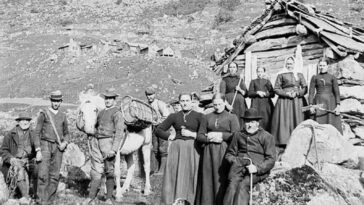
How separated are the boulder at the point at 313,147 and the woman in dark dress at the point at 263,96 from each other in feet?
3.71

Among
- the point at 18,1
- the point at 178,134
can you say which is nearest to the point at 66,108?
the point at 178,134

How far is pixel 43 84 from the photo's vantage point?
32.7m

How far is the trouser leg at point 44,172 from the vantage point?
7.40m

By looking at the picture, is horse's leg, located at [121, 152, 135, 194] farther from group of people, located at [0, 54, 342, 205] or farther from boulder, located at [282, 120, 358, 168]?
boulder, located at [282, 120, 358, 168]

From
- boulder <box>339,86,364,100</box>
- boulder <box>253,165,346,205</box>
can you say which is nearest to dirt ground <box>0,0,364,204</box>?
boulder <box>253,165,346,205</box>

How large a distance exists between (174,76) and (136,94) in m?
3.56

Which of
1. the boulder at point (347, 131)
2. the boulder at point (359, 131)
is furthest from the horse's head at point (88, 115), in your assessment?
the boulder at point (359, 131)

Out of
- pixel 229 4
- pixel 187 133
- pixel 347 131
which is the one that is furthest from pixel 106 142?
pixel 229 4

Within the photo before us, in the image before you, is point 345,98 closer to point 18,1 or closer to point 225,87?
point 225,87

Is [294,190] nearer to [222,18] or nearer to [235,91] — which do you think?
[235,91]

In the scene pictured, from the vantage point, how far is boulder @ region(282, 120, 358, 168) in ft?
25.3

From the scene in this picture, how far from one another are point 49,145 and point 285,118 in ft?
13.4

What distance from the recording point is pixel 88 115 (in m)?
7.63

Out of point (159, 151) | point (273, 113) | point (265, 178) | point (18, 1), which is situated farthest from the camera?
point (18, 1)
